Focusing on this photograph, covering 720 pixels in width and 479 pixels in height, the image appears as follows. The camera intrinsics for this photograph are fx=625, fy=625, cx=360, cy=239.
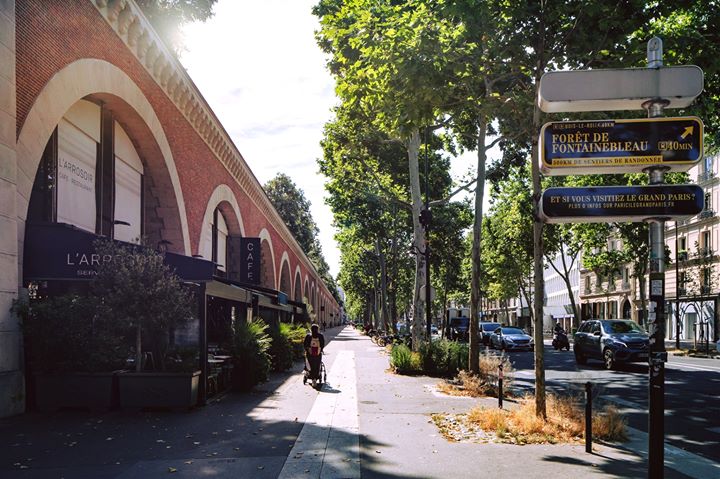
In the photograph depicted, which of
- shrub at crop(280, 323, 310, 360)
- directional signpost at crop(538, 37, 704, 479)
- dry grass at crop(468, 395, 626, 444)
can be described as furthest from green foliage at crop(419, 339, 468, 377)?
directional signpost at crop(538, 37, 704, 479)

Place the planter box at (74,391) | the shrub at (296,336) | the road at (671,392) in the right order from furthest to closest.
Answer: the shrub at (296,336) < the planter box at (74,391) < the road at (671,392)

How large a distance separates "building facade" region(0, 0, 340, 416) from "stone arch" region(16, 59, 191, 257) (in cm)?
3

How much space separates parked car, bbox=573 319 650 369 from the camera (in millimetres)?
20984

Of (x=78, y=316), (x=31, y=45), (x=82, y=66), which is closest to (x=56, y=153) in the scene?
(x=82, y=66)

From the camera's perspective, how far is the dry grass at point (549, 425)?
9.02m

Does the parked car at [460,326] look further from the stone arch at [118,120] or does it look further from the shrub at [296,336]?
the stone arch at [118,120]

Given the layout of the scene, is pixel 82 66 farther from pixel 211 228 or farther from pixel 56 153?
pixel 211 228

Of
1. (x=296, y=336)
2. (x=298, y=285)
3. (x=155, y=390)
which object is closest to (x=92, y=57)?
(x=155, y=390)

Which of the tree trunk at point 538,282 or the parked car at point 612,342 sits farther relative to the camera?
the parked car at point 612,342

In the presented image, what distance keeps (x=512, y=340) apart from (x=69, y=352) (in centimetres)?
2784

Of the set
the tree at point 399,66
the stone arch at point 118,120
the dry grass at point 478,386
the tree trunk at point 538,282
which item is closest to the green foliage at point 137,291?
the stone arch at point 118,120

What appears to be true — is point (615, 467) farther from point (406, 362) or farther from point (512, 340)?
point (512, 340)

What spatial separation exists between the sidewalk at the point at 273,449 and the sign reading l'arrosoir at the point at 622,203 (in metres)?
3.06

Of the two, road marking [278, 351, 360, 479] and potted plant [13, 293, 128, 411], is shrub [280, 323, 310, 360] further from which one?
potted plant [13, 293, 128, 411]
